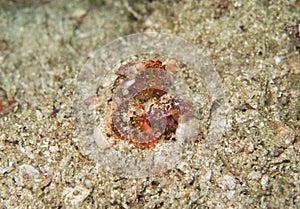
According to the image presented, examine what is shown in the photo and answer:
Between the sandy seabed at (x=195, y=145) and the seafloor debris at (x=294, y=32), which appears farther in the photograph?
the seafloor debris at (x=294, y=32)

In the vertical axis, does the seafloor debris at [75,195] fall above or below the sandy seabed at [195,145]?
below

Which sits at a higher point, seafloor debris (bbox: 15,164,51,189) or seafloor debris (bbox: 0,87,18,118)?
seafloor debris (bbox: 0,87,18,118)

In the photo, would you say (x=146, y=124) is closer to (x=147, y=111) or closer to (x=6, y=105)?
(x=147, y=111)

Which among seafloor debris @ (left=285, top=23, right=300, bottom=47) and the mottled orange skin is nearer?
the mottled orange skin

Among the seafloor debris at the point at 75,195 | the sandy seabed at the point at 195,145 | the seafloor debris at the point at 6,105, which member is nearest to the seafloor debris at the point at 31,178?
the sandy seabed at the point at 195,145

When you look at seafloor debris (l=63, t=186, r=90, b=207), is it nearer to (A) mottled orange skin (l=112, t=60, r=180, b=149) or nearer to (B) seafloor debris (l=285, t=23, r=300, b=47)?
(A) mottled orange skin (l=112, t=60, r=180, b=149)

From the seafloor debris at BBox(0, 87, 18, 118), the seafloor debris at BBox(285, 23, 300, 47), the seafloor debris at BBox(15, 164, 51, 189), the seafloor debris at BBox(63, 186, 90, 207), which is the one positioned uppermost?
the seafloor debris at BBox(285, 23, 300, 47)

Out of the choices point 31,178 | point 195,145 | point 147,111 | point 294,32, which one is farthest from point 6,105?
point 294,32

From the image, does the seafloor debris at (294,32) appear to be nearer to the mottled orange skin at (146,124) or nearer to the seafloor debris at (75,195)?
the mottled orange skin at (146,124)

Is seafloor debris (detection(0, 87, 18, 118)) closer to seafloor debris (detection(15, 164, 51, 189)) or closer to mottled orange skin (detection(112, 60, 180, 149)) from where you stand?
seafloor debris (detection(15, 164, 51, 189))

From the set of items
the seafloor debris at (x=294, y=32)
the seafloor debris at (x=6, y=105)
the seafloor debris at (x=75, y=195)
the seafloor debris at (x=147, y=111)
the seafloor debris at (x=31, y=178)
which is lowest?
the seafloor debris at (x=75, y=195)

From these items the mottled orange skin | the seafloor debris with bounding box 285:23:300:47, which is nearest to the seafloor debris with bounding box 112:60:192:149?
the mottled orange skin
